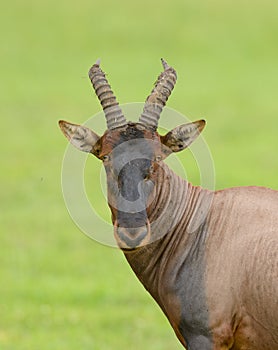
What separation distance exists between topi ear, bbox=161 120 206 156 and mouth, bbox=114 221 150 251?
1068mm

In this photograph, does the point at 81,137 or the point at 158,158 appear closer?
the point at 158,158

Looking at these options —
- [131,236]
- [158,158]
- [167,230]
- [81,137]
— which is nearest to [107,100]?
[81,137]

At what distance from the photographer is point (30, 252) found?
77.4 feet

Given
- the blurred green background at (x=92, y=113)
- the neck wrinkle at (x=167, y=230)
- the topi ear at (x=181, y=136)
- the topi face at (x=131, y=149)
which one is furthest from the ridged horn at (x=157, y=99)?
the blurred green background at (x=92, y=113)

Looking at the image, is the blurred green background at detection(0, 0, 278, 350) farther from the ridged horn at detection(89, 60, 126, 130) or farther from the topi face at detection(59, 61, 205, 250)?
the topi face at detection(59, 61, 205, 250)

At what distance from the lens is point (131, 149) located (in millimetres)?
11031

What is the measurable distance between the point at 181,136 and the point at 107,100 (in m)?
0.81

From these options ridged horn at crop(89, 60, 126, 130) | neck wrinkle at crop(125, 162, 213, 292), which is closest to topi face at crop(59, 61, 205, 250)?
ridged horn at crop(89, 60, 126, 130)

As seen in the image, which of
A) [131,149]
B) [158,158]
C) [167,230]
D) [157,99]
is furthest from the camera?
[167,230]

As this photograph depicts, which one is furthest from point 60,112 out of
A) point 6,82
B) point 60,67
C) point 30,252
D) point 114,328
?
point 114,328

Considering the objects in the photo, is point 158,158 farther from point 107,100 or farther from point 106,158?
point 107,100

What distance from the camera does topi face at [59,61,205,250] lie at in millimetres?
10695

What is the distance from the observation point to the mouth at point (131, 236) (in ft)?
34.5

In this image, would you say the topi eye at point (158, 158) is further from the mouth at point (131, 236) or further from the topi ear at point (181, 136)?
the mouth at point (131, 236)
